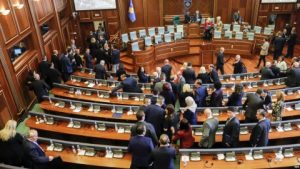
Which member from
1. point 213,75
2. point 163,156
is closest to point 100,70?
point 213,75

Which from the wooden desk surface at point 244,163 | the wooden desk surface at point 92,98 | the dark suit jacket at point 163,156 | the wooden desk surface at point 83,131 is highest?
the dark suit jacket at point 163,156

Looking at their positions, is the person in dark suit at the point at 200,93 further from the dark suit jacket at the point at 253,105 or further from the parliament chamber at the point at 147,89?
the dark suit jacket at the point at 253,105

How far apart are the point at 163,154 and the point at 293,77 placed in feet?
16.4

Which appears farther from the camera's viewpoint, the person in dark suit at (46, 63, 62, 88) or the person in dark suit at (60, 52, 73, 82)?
the person in dark suit at (60, 52, 73, 82)

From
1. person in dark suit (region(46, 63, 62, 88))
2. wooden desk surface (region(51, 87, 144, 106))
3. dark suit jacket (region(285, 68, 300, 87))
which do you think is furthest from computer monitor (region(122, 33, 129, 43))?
dark suit jacket (region(285, 68, 300, 87))

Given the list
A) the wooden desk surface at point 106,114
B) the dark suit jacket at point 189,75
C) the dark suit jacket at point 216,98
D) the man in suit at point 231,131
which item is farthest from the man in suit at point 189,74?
the man in suit at point 231,131

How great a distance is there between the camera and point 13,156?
14.2 feet

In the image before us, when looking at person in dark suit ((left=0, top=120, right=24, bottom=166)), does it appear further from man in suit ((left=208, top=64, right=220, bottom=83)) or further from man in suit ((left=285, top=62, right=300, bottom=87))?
man in suit ((left=285, top=62, right=300, bottom=87))

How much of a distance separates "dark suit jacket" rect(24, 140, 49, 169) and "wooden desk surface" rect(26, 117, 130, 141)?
54.0 inches

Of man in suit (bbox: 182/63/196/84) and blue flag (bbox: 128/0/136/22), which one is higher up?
blue flag (bbox: 128/0/136/22)

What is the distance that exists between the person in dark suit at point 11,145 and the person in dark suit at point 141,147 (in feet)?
5.87

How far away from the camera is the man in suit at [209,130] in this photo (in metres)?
4.79

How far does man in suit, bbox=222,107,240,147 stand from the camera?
470cm

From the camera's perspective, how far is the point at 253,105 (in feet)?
18.0
